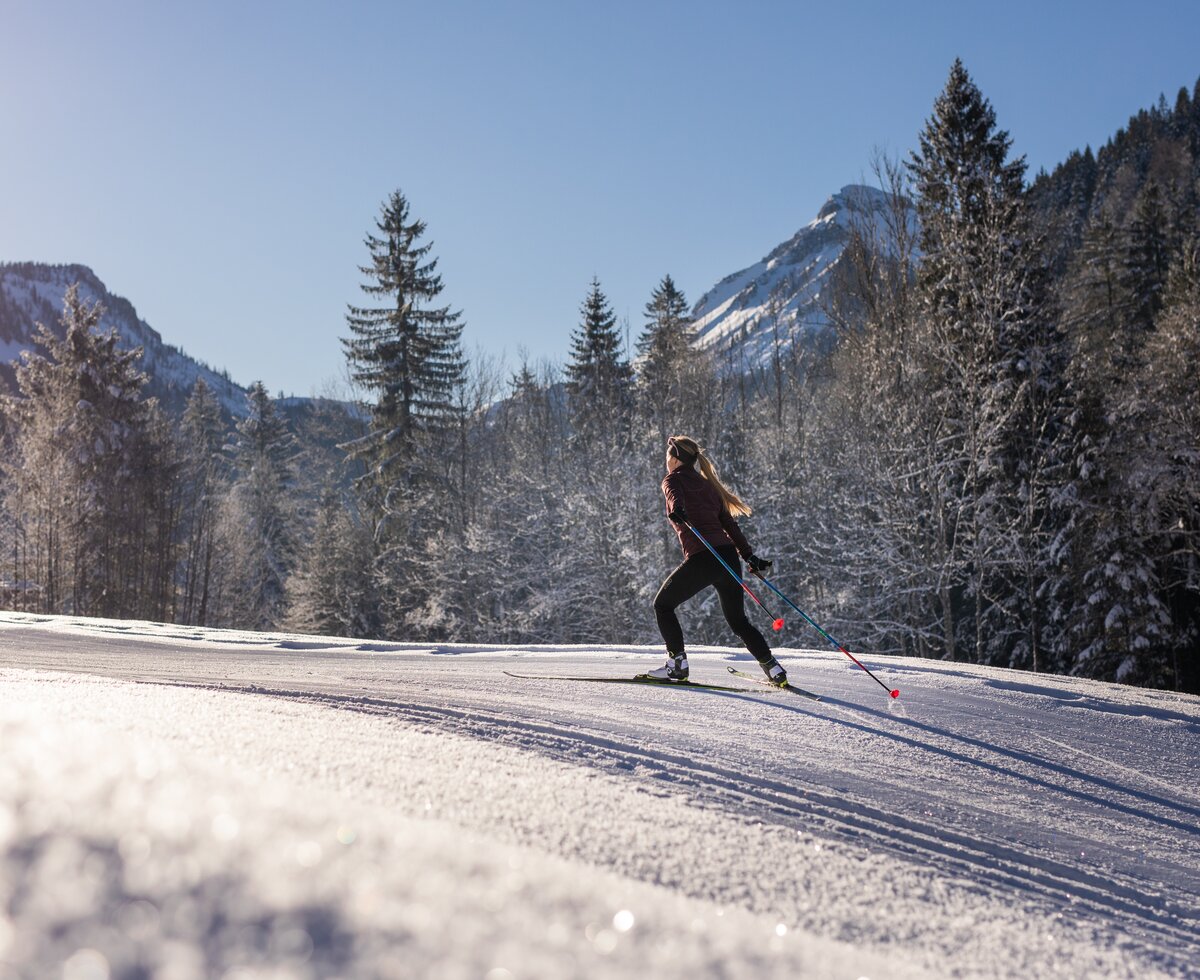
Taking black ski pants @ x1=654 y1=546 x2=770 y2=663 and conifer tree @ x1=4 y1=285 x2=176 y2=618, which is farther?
conifer tree @ x1=4 y1=285 x2=176 y2=618

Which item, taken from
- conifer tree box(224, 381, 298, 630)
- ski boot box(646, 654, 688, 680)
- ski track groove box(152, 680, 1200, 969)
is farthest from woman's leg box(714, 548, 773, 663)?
conifer tree box(224, 381, 298, 630)

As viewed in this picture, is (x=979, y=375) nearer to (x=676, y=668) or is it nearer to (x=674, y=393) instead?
(x=674, y=393)

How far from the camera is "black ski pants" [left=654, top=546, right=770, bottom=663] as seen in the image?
661 cm

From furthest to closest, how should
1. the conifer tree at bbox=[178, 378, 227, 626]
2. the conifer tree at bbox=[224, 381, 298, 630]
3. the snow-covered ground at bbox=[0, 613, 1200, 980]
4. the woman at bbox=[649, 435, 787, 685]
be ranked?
1. the conifer tree at bbox=[224, 381, 298, 630]
2. the conifer tree at bbox=[178, 378, 227, 626]
3. the woman at bbox=[649, 435, 787, 685]
4. the snow-covered ground at bbox=[0, 613, 1200, 980]

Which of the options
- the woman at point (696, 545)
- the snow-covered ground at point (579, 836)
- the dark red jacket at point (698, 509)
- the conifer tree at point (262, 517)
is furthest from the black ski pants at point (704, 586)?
the conifer tree at point (262, 517)

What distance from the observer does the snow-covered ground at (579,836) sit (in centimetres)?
103

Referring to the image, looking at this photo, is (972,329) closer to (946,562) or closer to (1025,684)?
(946,562)

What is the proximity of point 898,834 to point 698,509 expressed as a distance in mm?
4031

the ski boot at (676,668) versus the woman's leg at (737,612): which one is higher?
the woman's leg at (737,612)

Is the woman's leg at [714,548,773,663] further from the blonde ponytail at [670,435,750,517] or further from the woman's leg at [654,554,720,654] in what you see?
the blonde ponytail at [670,435,750,517]

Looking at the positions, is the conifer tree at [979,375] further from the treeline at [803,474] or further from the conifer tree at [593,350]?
the conifer tree at [593,350]

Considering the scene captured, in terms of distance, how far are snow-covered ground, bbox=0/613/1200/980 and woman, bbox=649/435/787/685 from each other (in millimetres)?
1190

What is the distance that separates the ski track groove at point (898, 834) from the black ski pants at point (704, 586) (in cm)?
298

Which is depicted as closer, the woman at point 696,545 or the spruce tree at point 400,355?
the woman at point 696,545
